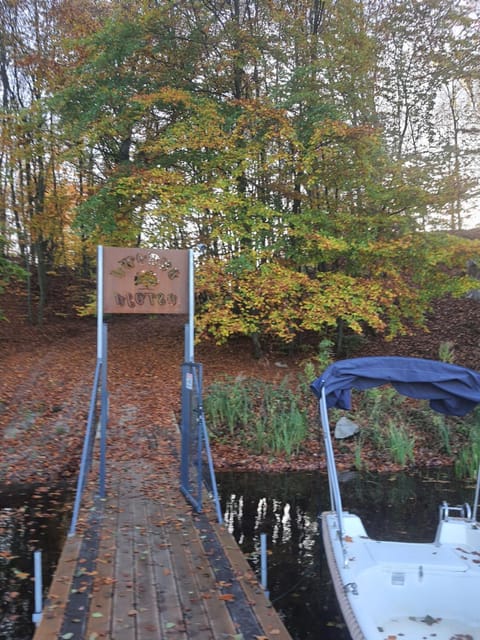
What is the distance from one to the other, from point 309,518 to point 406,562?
2.96 m

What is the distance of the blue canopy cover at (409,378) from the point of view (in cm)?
647

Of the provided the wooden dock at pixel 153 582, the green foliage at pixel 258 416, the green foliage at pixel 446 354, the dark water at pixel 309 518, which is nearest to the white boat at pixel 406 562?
the dark water at pixel 309 518

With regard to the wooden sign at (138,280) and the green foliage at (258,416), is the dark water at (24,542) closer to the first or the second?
the wooden sign at (138,280)

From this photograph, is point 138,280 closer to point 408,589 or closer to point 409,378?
point 409,378

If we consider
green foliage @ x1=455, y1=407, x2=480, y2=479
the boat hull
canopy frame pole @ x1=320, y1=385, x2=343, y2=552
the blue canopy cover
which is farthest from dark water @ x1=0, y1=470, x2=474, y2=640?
the blue canopy cover

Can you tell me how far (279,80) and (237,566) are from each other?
12.8m

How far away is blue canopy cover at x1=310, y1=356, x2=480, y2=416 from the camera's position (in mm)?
6473

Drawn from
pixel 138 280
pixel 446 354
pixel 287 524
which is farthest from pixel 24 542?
pixel 446 354

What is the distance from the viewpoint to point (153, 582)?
211 inches

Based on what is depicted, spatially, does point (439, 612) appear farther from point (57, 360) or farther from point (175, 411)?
point (57, 360)

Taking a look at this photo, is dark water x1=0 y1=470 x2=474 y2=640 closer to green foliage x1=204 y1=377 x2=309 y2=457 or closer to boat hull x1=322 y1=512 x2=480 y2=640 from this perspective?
boat hull x1=322 y1=512 x2=480 y2=640

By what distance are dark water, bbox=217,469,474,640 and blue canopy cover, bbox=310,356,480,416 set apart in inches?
88.4

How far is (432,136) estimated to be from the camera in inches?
769

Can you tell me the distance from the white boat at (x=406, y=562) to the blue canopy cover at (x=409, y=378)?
0.01 m
